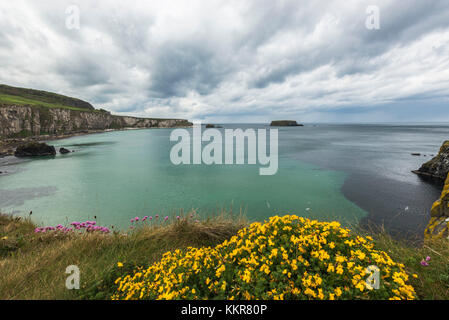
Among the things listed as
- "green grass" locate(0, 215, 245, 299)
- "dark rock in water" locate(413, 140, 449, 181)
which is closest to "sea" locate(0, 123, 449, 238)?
"dark rock in water" locate(413, 140, 449, 181)

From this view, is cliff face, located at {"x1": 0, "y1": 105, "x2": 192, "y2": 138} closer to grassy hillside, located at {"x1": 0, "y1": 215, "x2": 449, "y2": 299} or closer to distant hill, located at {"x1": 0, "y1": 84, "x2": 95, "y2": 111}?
distant hill, located at {"x1": 0, "y1": 84, "x2": 95, "y2": 111}

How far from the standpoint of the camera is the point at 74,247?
5.40 meters

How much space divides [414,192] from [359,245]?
73.5 feet

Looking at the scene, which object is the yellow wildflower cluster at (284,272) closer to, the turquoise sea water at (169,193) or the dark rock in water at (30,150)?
the turquoise sea water at (169,193)

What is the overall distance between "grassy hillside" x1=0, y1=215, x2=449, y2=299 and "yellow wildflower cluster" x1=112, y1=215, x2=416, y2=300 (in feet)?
1.68

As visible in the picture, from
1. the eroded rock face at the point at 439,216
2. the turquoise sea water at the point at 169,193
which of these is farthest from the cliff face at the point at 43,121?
the eroded rock face at the point at 439,216

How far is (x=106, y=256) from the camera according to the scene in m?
5.06

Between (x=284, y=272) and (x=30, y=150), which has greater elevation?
(x=30, y=150)

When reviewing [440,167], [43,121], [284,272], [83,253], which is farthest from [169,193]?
[43,121]

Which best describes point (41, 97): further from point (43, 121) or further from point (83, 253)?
point (83, 253)

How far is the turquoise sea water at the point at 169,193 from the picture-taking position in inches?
547

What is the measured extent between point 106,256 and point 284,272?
194 inches

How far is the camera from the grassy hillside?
3.56 metres
